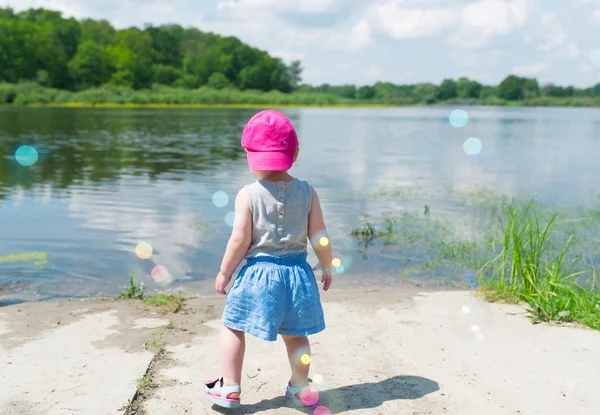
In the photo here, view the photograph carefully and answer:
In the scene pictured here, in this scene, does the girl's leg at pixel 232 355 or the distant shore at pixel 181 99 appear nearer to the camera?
the girl's leg at pixel 232 355

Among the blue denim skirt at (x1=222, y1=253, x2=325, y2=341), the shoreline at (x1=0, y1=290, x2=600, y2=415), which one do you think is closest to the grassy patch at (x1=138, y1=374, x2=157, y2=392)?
the shoreline at (x1=0, y1=290, x2=600, y2=415)

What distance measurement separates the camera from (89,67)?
8656 centimetres

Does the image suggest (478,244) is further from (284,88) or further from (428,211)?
(284,88)

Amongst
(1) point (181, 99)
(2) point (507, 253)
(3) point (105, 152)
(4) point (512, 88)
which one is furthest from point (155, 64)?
(2) point (507, 253)

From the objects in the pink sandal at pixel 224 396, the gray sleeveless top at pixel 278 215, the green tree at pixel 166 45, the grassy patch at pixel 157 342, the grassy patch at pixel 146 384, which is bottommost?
the grassy patch at pixel 157 342

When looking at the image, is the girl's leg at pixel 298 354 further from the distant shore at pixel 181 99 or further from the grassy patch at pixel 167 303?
the distant shore at pixel 181 99

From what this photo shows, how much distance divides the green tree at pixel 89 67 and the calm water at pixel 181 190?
62.0 metres

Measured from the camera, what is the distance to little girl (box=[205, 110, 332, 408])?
321cm

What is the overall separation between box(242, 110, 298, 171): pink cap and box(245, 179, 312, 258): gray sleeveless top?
0.10m

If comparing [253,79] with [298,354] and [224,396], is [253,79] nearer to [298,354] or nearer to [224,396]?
[298,354]

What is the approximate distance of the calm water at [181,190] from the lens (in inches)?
292

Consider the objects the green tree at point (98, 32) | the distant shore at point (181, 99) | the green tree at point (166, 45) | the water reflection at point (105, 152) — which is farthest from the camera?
the green tree at point (166, 45)

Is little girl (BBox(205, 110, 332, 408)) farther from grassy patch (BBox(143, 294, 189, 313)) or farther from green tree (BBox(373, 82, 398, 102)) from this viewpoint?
green tree (BBox(373, 82, 398, 102))

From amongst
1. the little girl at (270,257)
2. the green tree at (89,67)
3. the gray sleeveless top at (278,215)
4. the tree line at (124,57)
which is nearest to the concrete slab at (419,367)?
the little girl at (270,257)
